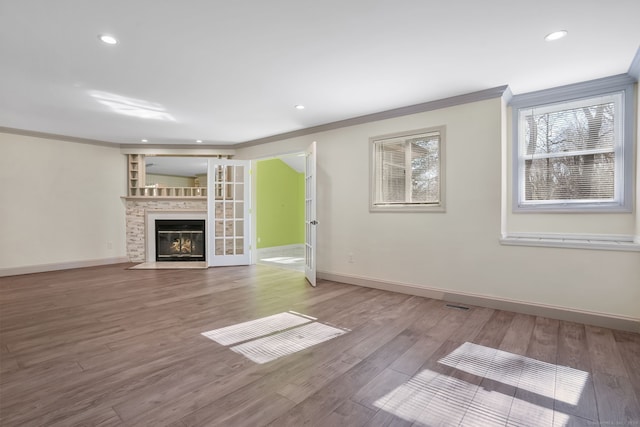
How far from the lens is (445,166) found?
389 cm

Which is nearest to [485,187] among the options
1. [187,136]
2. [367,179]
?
[367,179]

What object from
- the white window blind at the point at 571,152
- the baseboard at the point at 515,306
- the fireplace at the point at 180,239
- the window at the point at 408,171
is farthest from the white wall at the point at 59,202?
the white window blind at the point at 571,152

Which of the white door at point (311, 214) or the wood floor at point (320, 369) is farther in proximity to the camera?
the white door at point (311, 214)

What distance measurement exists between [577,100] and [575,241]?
1.55m

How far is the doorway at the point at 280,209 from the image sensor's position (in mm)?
7492

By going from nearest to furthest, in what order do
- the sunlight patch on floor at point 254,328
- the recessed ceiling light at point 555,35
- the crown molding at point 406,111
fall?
the recessed ceiling light at point 555,35 → the sunlight patch on floor at point 254,328 → the crown molding at point 406,111

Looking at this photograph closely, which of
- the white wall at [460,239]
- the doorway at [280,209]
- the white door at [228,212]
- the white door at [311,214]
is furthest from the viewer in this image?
the doorway at [280,209]

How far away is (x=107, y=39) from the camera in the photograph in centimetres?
Result: 248

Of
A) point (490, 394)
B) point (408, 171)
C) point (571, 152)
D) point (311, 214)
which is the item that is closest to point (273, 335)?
point (490, 394)

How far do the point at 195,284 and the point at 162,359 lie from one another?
2.47 meters

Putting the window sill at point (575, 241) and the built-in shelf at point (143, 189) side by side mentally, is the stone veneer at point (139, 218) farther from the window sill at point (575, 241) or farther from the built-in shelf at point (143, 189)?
the window sill at point (575, 241)

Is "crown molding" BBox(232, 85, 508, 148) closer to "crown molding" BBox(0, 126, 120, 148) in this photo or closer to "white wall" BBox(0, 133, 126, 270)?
"crown molding" BBox(0, 126, 120, 148)

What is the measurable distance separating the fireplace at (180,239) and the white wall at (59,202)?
76 cm

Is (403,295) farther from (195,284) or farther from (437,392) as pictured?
(195,284)
